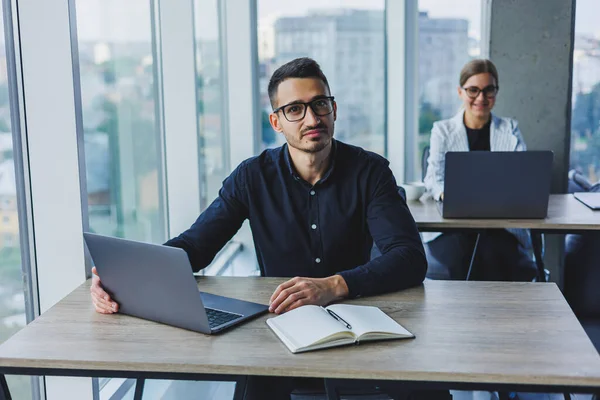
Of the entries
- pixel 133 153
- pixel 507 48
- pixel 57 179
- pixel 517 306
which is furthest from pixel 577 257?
pixel 57 179

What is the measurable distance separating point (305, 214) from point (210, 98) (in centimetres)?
196

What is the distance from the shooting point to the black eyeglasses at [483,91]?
3633 mm

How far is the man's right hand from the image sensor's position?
6.29 ft

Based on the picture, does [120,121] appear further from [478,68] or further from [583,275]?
[583,275]

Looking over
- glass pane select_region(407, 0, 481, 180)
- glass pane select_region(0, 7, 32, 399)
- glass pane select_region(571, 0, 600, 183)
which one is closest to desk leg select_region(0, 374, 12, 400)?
glass pane select_region(0, 7, 32, 399)

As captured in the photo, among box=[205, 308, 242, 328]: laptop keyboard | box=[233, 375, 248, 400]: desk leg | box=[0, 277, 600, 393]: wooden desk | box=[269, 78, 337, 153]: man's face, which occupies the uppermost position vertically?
box=[269, 78, 337, 153]: man's face

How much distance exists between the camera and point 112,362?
1.59 m

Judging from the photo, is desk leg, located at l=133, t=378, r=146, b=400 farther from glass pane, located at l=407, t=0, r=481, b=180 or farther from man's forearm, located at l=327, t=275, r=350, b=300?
glass pane, located at l=407, t=0, r=481, b=180

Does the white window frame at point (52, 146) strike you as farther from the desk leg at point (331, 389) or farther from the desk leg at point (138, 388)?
the desk leg at point (331, 389)

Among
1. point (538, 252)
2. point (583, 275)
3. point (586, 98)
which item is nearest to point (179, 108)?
point (538, 252)

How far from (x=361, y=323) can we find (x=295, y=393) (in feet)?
1.91

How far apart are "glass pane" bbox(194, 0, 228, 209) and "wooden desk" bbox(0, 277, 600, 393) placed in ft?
6.72

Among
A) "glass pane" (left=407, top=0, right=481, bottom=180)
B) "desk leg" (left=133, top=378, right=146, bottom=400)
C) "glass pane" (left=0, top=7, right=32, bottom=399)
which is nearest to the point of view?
"glass pane" (left=0, top=7, right=32, bottom=399)

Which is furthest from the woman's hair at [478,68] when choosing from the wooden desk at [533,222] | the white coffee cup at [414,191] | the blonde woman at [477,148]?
the wooden desk at [533,222]
